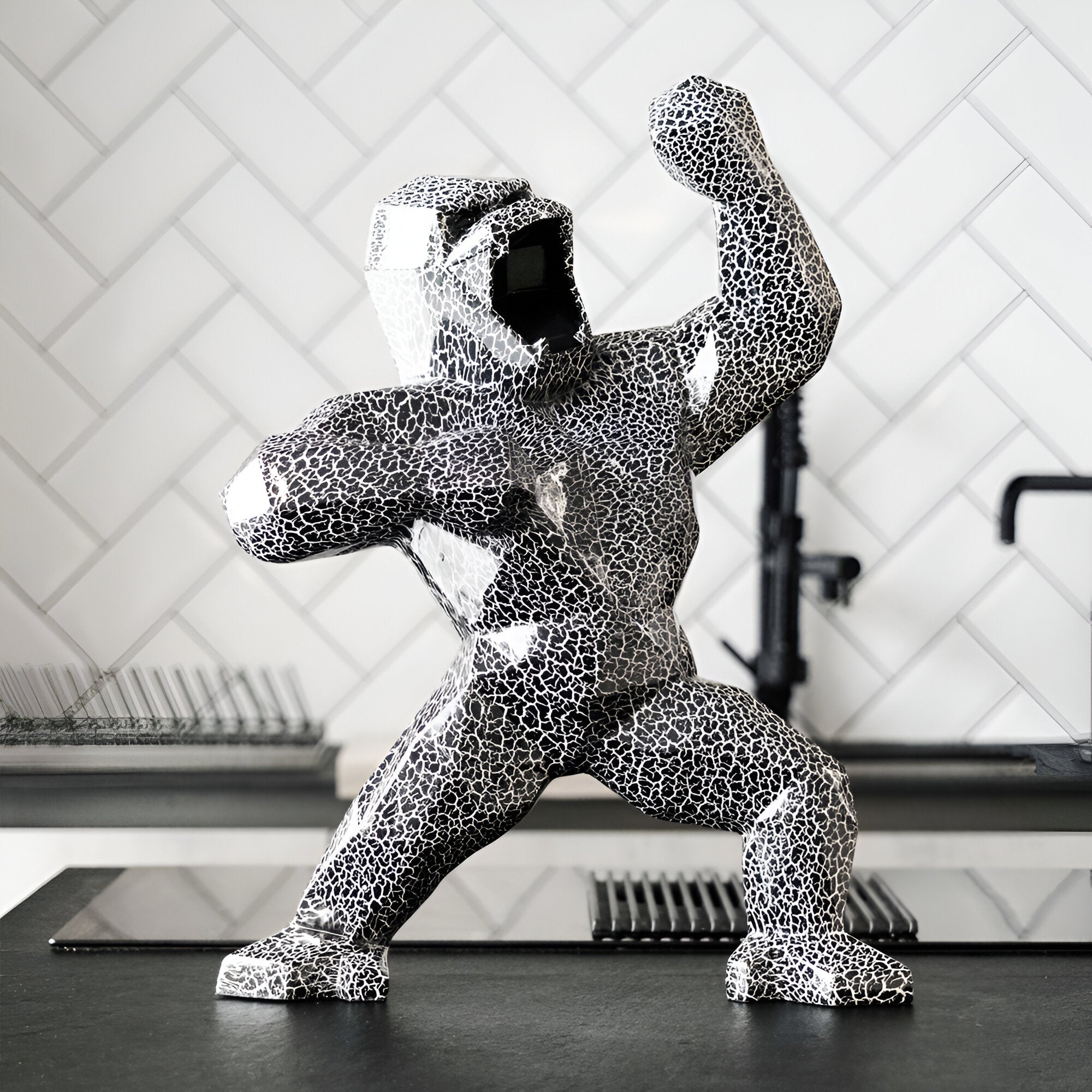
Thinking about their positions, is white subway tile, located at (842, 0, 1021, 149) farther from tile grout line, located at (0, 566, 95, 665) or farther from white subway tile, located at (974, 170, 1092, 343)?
tile grout line, located at (0, 566, 95, 665)

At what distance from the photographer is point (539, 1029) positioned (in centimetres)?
50

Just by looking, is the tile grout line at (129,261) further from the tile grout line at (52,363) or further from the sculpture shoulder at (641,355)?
the sculpture shoulder at (641,355)

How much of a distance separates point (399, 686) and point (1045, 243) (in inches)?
31.7

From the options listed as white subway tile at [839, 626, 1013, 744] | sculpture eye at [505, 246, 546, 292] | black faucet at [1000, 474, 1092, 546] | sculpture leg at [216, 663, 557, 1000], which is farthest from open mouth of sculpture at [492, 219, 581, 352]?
white subway tile at [839, 626, 1013, 744]

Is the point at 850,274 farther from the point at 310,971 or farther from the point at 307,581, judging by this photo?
the point at 310,971

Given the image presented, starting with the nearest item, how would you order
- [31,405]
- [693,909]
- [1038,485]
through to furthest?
[693,909] < [1038,485] < [31,405]

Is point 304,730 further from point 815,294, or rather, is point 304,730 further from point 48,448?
point 815,294

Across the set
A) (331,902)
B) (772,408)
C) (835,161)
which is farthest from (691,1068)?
(835,161)

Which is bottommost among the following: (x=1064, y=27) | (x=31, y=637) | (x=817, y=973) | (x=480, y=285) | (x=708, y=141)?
(x=31, y=637)

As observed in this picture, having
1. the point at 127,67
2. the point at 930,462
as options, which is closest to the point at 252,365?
the point at 127,67

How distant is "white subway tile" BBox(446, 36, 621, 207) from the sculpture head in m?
0.80

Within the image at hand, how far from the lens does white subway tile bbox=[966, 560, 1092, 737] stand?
51.7 inches

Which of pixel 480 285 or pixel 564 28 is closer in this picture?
pixel 480 285

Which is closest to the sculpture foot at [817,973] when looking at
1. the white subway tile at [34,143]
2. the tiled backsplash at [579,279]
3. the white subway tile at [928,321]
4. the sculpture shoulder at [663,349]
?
the sculpture shoulder at [663,349]
